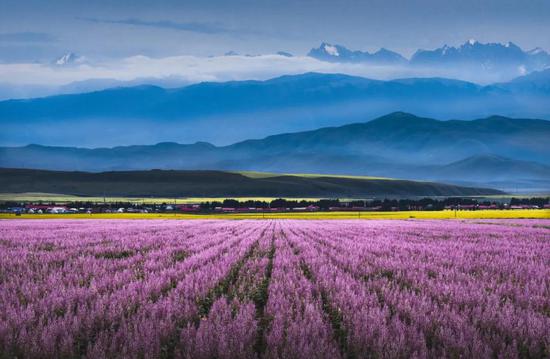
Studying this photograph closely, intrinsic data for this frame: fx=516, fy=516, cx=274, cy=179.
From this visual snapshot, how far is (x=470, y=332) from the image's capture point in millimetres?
5973

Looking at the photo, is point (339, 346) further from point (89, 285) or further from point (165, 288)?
point (89, 285)

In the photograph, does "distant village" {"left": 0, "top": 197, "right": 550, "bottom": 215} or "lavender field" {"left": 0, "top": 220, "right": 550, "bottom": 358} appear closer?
"lavender field" {"left": 0, "top": 220, "right": 550, "bottom": 358}

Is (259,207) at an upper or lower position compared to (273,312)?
lower

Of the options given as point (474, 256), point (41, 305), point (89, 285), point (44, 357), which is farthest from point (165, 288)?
point (474, 256)

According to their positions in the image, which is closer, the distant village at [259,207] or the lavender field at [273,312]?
the lavender field at [273,312]

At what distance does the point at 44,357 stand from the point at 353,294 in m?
4.46

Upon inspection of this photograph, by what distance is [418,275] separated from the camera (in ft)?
34.1

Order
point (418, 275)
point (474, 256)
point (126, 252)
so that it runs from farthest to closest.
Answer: point (126, 252) < point (474, 256) < point (418, 275)

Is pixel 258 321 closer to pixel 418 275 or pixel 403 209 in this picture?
pixel 418 275

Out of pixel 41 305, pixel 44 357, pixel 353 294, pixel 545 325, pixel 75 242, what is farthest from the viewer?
pixel 75 242

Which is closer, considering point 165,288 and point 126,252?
point 165,288

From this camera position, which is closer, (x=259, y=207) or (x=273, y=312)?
(x=273, y=312)

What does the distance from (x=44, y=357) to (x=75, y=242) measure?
14403mm

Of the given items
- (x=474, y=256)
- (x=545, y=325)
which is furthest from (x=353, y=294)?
(x=474, y=256)
